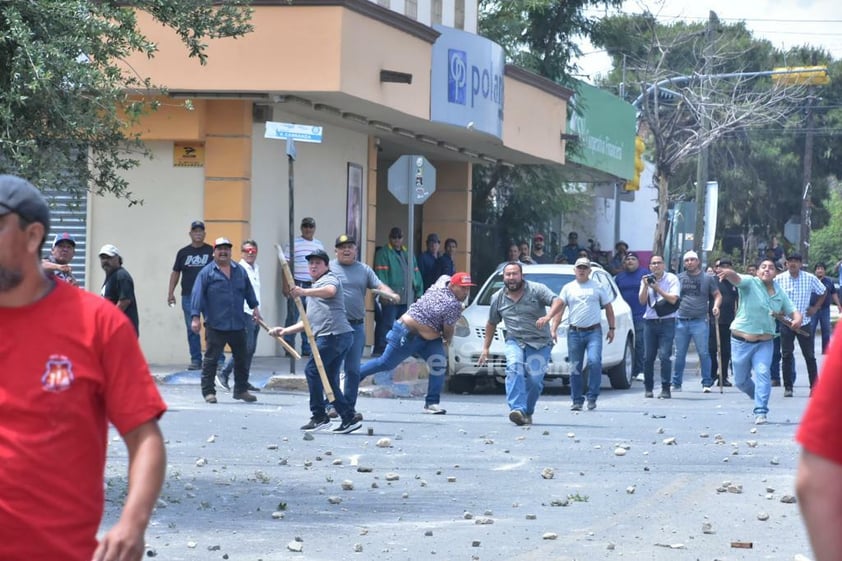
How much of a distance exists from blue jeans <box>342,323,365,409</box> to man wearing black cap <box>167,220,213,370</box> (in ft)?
15.7

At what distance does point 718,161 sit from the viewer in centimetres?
6769

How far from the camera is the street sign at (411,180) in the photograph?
20.4 meters

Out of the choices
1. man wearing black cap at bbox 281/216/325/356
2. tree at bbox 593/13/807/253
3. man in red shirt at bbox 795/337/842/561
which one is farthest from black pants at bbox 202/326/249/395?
tree at bbox 593/13/807/253

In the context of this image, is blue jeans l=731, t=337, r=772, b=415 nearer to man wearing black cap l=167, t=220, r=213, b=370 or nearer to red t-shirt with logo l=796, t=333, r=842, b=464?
man wearing black cap l=167, t=220, r=213, b=370

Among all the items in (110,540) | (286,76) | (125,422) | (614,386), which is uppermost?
(286,76)

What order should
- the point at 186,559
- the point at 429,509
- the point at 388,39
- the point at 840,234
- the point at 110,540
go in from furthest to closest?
the point at 840,234
the point at 388,39
the point at 429,509
the point at 186,559
the point at 110,540

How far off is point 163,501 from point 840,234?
253 ft

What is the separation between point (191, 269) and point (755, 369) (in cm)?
710

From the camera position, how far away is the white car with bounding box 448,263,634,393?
19.5 meters

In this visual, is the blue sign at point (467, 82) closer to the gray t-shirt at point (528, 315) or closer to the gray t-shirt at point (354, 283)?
the gray t-shirt at point (528, 315)

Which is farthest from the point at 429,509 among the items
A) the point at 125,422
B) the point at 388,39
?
the point at 388,39

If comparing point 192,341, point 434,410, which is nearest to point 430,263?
point 192,341

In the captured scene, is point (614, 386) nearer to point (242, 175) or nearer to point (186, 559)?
point (242, 175)

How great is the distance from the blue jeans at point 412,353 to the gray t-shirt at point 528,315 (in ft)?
2.85
